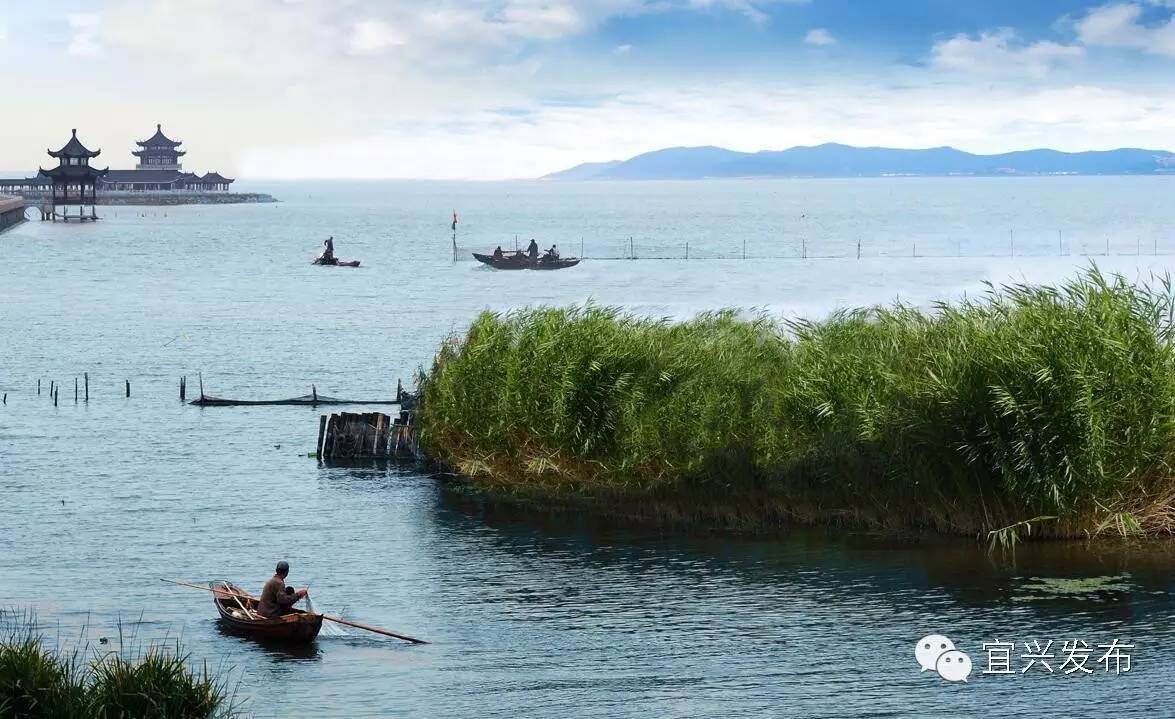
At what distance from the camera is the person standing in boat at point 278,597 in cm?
2916

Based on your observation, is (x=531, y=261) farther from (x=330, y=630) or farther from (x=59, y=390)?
(x=330, y=630)

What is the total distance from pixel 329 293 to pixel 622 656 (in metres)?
102

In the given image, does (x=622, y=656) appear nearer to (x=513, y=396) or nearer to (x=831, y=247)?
(x=513, y=396)

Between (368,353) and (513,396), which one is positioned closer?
(513,396)

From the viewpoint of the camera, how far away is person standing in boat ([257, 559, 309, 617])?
29.2 metres

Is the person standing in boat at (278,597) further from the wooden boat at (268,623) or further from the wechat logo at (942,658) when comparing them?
the wechat logo at (942,658)

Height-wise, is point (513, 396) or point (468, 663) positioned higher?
point (513, 396)

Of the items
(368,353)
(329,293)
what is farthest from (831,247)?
(368,353)

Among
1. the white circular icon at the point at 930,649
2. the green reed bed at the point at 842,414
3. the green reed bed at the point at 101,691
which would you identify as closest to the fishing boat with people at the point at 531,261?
the green reed bed at the point at 842,414

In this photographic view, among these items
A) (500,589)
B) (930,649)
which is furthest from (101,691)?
(930,649)

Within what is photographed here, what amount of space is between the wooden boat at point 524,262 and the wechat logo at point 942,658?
11483 cm

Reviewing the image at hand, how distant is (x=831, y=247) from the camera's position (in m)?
195

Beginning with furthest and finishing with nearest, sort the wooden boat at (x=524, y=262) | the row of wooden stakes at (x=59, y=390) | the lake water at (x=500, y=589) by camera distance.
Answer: the wooden boat at (x=524, y=262) → the row of wooden stakes at (x=59, y=390) → the lake water at (x=500, y=589)

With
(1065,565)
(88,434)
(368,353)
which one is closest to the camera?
(1065,565)
